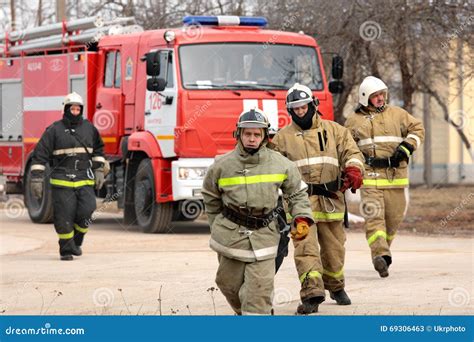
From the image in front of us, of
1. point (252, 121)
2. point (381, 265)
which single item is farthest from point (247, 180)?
point (381, 265)

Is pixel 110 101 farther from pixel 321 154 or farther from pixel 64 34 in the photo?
pixel 321 154

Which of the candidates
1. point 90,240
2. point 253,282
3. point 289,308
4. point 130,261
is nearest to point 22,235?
point 90,240

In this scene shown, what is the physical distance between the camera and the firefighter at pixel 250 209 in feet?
28.4

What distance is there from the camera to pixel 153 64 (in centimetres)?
1773

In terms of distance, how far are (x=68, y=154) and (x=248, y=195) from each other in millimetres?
7038

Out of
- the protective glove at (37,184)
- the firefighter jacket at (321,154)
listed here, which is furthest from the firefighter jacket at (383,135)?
the protective glove at (37,184)

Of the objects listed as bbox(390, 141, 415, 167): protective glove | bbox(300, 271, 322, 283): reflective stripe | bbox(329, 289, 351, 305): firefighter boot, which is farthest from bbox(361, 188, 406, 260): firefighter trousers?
bbox(300, 271, 322, 283): reflective stripe

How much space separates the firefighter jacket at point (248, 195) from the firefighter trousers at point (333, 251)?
5.99 feet

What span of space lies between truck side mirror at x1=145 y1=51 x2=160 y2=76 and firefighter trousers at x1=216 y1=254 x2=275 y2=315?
30.0 feet

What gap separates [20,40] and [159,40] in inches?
218

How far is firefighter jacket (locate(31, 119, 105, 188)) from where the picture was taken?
15.3 m

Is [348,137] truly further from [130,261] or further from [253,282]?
[130,261]


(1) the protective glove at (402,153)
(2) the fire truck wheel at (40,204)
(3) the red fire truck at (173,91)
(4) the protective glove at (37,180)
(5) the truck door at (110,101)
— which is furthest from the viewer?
(2) the fire truck wheel at (40,204)

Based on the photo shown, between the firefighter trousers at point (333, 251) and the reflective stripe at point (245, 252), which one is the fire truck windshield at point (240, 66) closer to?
the firefighter trousers at point (333, 251)
